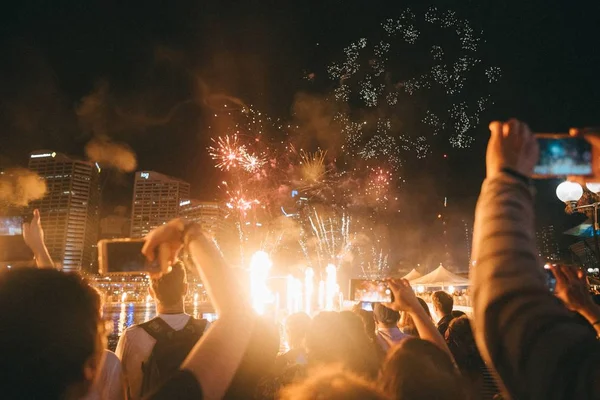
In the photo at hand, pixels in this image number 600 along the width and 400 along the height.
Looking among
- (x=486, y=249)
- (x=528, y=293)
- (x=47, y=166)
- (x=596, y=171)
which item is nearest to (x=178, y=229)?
(x=486, y=249)

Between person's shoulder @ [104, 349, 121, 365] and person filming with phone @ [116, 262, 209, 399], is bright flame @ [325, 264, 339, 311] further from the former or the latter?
person's shoulder @ [104, 349, 121, 365]

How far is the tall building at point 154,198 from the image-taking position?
101875 mm

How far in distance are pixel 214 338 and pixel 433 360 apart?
3.57 feet

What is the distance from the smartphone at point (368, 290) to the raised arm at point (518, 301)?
3.51 m

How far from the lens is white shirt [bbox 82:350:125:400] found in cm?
290

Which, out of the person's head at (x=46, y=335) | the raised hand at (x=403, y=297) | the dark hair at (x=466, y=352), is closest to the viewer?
the person's head at (x=46, y=335)

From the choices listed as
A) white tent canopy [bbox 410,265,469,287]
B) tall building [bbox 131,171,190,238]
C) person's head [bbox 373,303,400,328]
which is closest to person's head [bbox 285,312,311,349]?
person's head [bbox 373,303,400,328]

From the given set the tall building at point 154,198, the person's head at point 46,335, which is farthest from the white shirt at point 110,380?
the tall building at point 154,198

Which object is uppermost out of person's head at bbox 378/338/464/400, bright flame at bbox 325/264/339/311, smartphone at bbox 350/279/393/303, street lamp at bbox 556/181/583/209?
street lamp at bbox 556/181/583/209

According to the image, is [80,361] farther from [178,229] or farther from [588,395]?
[588,395]

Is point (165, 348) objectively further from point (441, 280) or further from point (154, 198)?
point (154, 198)

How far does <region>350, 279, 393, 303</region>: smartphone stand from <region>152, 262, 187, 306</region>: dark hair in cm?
213

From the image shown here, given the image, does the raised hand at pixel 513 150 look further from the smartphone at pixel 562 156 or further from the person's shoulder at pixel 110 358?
the person's shoulder at pixel 110 358

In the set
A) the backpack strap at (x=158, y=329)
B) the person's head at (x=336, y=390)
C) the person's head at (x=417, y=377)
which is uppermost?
the person's head at (x=336, y=390)
